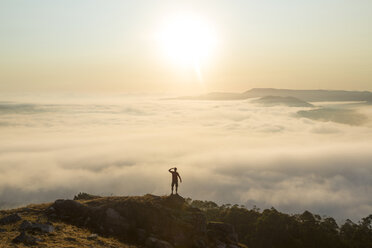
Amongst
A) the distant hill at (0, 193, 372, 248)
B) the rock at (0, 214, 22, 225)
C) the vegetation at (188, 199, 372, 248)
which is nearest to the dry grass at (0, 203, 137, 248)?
the distant hill at (0, 193, 372, 248)

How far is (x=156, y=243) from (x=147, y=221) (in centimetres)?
271

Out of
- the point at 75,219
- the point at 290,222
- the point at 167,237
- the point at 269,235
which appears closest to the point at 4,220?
the point at 75,219

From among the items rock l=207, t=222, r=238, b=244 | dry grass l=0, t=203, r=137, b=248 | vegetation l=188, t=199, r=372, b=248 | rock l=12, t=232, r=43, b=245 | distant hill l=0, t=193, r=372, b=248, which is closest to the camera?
rock l=12, t=232, r=43, b=245

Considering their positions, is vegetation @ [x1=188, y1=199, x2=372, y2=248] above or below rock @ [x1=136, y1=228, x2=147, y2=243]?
below

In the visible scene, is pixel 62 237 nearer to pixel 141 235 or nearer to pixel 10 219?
pixel 10 219

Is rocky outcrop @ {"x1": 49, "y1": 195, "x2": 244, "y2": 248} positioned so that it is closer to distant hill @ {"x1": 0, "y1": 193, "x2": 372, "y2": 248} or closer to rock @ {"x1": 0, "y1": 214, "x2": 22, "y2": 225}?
distant hill @ {"x1": 0, "y1": 193, "x2": 372, "y2": 248}

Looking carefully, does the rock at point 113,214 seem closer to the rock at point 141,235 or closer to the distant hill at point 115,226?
the distant hill at point 115,226

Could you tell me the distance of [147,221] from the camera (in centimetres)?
2684

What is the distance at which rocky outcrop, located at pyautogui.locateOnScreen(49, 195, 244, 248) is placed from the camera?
2564 cm

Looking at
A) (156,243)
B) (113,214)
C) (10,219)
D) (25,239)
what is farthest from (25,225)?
(156,243)

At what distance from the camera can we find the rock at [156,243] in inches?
960

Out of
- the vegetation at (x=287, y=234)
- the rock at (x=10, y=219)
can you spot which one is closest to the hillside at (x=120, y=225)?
the rock at (x=10, y=219)

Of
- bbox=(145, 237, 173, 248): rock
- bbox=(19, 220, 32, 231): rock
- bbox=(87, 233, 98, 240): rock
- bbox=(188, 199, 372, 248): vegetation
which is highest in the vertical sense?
bbox=(19, 220, 32, 231): rock

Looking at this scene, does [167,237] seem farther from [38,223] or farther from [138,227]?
[38,223]
